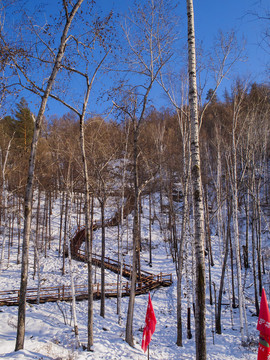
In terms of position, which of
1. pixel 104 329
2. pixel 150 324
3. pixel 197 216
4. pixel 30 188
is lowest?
pixel 104 329

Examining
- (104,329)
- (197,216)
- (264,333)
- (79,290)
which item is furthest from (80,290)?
(197,216)

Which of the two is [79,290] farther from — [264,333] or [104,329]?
[264,333]

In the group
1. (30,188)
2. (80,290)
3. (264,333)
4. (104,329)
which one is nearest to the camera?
(264,333)

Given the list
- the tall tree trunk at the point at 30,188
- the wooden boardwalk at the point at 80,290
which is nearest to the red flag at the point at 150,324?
the tall tree trunk at the point at 30,188

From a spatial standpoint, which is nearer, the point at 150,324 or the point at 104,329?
the point at 150,324

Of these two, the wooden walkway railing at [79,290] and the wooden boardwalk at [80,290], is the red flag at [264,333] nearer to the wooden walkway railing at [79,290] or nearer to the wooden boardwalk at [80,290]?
the wooden walkway railing at [79,290]

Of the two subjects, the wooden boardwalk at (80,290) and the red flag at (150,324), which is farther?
the wooden boardwalk at (80,290)

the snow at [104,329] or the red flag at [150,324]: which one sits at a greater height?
the red flag at [150,324]

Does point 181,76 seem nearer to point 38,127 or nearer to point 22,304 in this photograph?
point 38,127

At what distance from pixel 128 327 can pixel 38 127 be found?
748 centimetres

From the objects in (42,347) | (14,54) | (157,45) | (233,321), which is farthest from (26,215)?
(233,321)

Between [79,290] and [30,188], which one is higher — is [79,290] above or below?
below

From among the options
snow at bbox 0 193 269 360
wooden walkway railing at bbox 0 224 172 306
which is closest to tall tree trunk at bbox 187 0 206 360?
snow at bbox 0 193 269 360

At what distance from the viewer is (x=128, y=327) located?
8570mm
